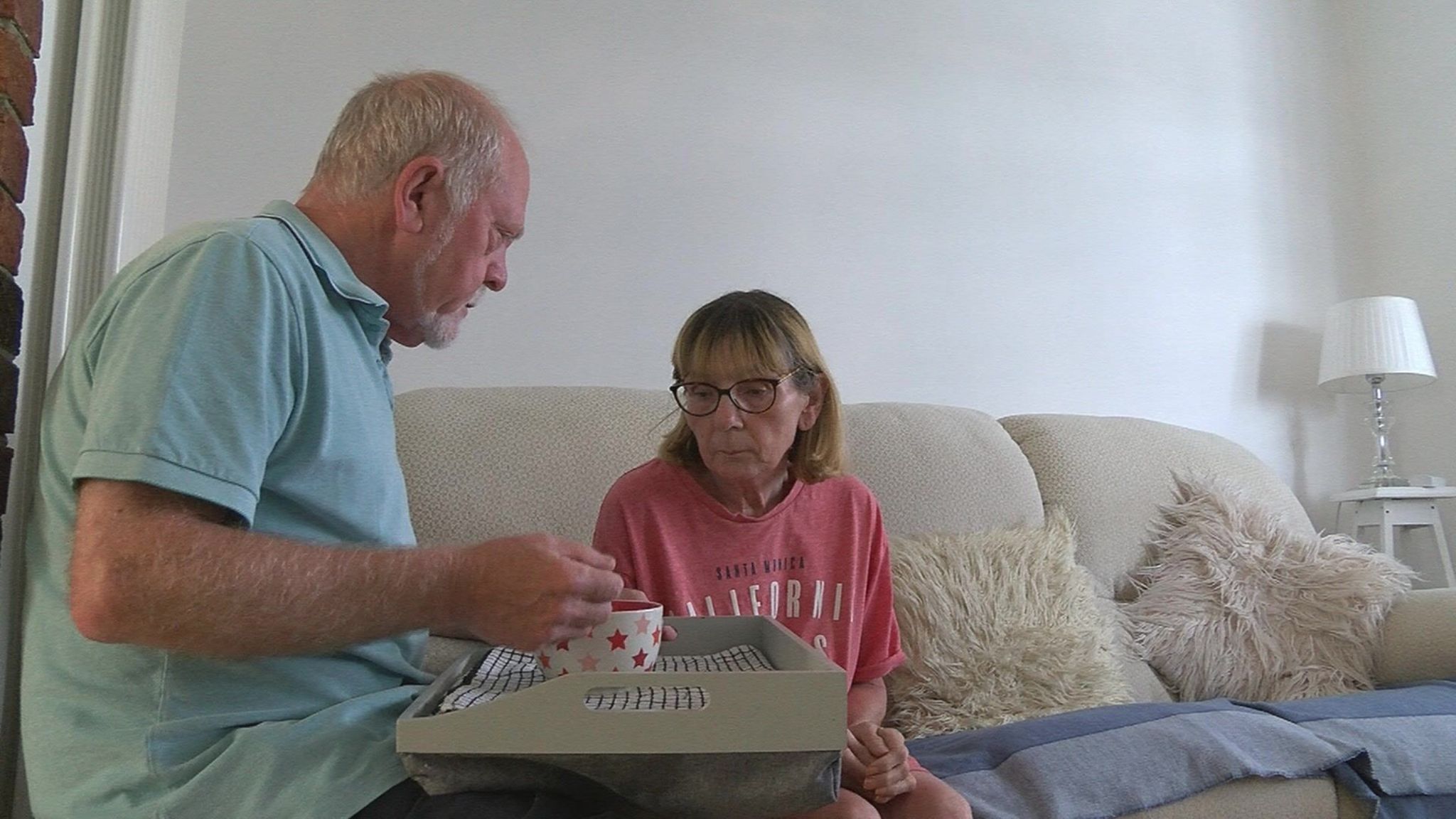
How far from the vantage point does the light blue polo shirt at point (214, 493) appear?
703 millimetres

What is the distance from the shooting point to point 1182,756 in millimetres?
1298

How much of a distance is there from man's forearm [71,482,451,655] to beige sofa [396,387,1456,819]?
0.78 metres

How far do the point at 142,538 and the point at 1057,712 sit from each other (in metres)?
1.32

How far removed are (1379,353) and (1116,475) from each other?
3.69 feet

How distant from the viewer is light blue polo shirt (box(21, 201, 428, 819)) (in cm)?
70

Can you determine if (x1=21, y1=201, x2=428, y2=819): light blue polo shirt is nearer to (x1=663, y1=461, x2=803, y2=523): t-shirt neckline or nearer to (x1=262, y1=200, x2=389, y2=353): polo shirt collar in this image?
(x1=262, y1=200, x2=389, y2=353): polo shirt collar

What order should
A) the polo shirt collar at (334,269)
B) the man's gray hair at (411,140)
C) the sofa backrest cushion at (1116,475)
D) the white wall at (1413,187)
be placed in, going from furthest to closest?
the white wall at (1413,187) → the sofa backrest cushion at (1116,475) → the man's gray hair at (411,140) → the polo shirt collar at (334,269)

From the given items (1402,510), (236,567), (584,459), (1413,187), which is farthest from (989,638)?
(1413,187)

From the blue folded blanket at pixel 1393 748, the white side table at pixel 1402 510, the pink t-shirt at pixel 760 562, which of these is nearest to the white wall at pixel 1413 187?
the white side table at pixel 1402 510

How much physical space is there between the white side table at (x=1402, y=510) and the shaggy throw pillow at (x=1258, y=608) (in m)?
0.78

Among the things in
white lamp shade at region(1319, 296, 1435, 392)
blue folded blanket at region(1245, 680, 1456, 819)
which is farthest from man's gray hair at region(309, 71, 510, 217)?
white lamp shade at region(1319, 296, 1435, 392)

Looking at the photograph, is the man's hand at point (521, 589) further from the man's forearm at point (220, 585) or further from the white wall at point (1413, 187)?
the white wall at point (1413, 187)

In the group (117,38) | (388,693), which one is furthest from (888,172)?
(388,693)

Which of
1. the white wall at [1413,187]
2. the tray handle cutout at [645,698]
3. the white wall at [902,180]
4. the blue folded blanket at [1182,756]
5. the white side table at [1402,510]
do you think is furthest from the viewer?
the white wall at [1413,187]
